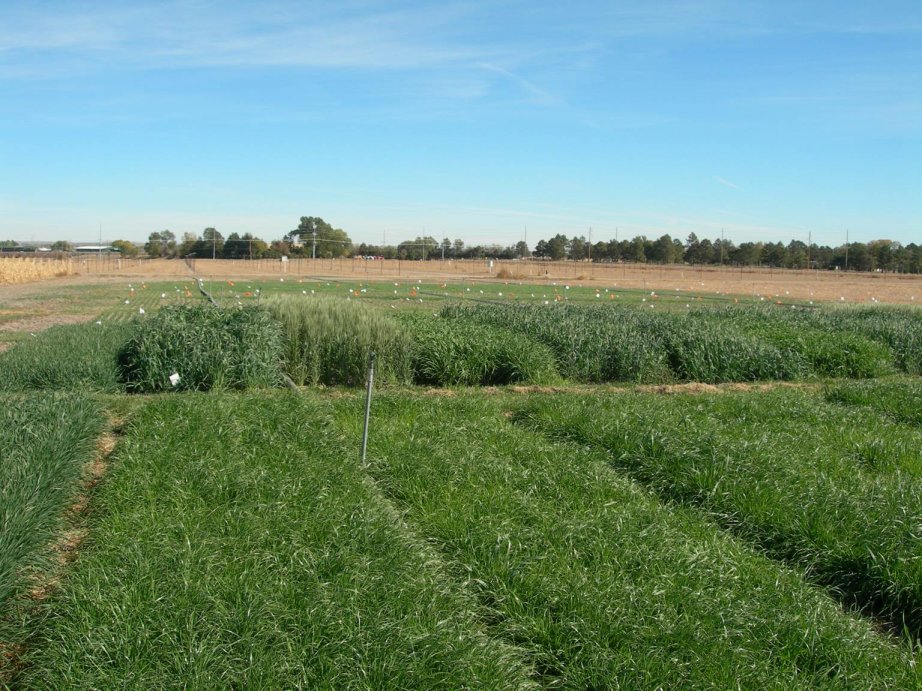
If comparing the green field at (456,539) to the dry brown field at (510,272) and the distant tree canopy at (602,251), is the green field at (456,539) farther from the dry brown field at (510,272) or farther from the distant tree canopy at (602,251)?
the distant tree canopy at (602,251)

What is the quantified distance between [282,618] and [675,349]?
10673 millimetres

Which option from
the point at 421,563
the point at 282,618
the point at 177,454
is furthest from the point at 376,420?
the point at 282,618

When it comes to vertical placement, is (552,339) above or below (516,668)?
above

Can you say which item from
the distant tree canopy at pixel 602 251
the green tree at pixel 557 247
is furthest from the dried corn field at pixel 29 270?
the green tree at pixel 557 247

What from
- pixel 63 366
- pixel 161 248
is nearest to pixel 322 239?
pixel 161 248

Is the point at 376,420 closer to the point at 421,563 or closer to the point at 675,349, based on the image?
the point at 421,563

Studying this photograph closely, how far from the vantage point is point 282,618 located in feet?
12.9

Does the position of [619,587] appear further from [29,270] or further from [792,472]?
[29,270]

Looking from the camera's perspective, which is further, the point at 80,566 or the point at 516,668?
the point at 80,566

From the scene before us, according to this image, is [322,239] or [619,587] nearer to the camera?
[619,587]

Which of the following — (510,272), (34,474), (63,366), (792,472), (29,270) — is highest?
(510,272)

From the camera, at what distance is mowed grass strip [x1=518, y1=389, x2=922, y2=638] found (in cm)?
509

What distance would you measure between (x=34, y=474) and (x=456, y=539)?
292 cm

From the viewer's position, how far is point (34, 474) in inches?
216
